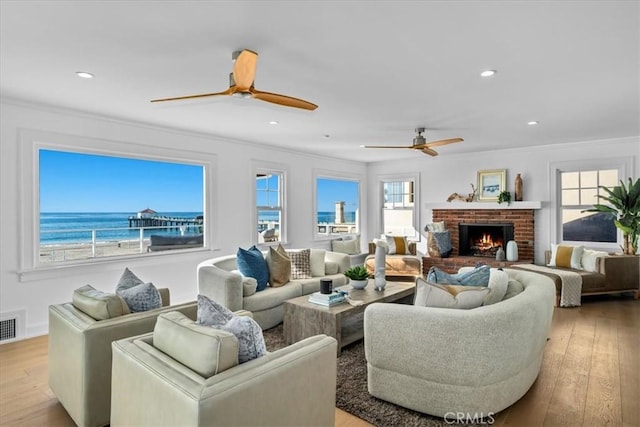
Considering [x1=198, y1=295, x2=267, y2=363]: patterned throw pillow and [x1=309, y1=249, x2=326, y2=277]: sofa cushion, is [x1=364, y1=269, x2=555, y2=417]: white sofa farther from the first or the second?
[x1=309, y1=249, x2=326, y2=277]: sofa cushion

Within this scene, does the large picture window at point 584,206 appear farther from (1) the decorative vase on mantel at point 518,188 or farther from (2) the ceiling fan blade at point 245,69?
(2) the ceiling fan blade at point 245,69

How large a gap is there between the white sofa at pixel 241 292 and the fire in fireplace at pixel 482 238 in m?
3.56

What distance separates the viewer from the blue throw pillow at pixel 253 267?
413 cm

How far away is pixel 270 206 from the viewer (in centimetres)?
638

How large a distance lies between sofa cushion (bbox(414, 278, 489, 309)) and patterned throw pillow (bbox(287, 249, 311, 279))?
2.44 meters

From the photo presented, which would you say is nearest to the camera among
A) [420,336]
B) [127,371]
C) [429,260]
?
[127,371]

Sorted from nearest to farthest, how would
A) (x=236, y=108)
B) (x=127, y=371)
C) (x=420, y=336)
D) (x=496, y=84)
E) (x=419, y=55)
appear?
(x=127, y=371)
(x=420, y=336)
(x=419, y=55)
(x=496, y=84)
(x=236, y=108)

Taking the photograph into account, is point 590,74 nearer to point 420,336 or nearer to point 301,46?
point 301,46

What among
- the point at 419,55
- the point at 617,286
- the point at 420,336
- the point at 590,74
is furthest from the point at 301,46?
the point at 617,286

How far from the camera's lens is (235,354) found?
5.10ft

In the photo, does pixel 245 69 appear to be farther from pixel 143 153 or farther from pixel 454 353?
pixel 143 153

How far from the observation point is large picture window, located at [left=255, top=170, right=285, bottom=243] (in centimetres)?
629

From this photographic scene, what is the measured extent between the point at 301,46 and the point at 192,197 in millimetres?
8540

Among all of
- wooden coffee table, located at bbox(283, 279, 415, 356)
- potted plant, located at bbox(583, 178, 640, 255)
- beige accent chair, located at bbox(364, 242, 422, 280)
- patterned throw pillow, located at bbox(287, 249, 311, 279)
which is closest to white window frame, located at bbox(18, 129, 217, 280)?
patterned throw pillow, located at bbox(287, 249, 311, 279)
